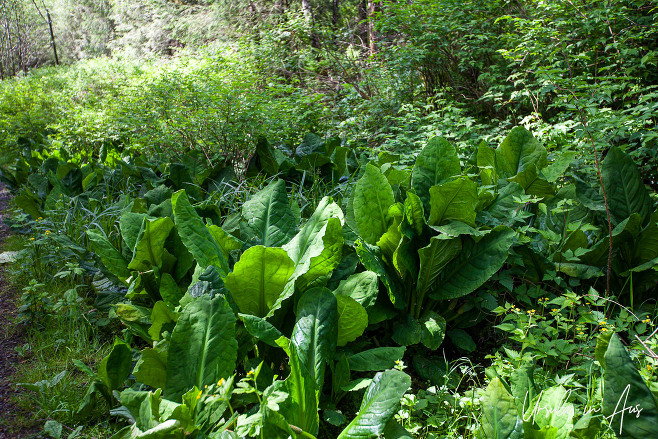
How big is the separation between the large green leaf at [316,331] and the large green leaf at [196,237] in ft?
1.46

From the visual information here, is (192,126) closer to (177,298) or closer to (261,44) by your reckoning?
(177,298)

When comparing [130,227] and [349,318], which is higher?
[130,227]

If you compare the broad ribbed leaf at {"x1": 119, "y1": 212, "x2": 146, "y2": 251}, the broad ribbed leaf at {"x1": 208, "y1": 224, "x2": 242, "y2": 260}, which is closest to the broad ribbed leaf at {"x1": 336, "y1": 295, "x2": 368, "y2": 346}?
the broad ribbed leaf at {"x1": 208, "y1": 224, "x2": 242, "y2": 260}

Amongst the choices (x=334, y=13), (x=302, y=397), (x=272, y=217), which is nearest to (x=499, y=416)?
(x=302, y=397)

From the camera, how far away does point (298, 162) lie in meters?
4.09

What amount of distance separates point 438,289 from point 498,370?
0.50m

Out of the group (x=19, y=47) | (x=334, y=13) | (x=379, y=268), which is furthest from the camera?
(x=19, y=47)

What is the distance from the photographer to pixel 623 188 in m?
2.28

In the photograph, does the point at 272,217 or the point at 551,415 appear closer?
the point at 551,415

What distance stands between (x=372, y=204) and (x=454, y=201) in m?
0.39

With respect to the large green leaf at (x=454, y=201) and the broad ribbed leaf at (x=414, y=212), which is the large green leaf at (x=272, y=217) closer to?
the broad ribbed leaf at (x=414, y=212)

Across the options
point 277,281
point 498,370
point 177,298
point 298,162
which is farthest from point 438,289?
point 298,162

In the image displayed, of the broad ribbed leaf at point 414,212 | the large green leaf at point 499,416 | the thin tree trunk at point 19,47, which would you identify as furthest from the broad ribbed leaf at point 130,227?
the thin tree trunk at point 19,47

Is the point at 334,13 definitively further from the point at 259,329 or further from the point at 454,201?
the point at 259,329
